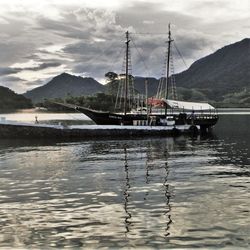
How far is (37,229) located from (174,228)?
6.52 metres

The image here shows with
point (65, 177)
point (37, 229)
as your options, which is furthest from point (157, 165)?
point (37, 229)

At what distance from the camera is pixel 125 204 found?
25.2 metres

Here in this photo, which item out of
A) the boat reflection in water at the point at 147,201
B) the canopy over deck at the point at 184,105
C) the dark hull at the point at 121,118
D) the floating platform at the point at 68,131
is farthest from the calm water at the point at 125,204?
the canopy over deck at the point at 184,105

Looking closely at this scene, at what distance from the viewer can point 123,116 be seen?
9575cm

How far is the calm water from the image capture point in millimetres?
18719

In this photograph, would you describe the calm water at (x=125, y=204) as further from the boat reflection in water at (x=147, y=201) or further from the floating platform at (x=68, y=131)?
the floating platform at (x=68, y=131)

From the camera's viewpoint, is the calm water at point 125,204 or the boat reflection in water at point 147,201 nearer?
the calm water at point 125,204

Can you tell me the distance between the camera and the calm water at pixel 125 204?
1872 cm

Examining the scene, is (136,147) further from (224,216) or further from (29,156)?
(224,216)

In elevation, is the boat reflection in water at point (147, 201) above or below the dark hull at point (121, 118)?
below

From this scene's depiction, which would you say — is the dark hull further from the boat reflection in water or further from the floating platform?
the boat reflection in water

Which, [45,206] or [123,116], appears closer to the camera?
[45,206]

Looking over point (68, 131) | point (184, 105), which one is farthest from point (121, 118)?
point (184, 105)

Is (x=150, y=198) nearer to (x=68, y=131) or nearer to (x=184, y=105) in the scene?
(x=68, y=131)
